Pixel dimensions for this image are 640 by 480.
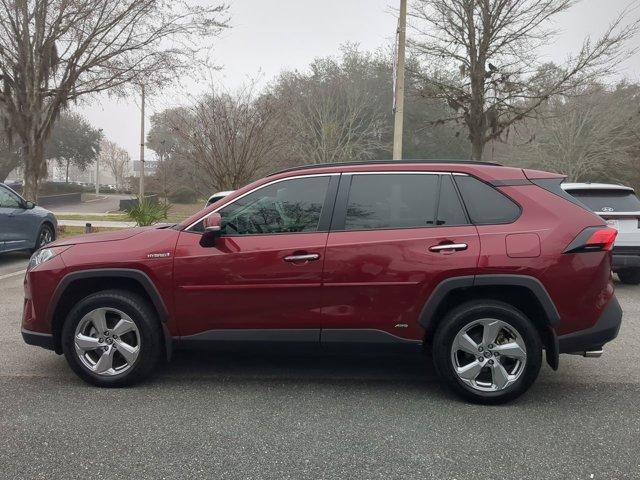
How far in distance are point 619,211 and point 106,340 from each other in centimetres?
727

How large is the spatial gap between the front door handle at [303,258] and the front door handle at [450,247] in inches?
32.2

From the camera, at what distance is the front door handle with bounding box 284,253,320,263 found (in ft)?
12.1

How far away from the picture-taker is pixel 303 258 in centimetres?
370

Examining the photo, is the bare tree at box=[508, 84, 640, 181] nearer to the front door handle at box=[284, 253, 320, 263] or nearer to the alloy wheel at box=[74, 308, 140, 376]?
the front door handle at box=[284, 253, 320, 263]

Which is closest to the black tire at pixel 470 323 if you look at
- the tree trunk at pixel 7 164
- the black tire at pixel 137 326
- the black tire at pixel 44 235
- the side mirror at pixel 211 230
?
the side mirror at pixel 211 230

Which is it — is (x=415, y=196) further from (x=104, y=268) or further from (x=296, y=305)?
(x=104, y=268)

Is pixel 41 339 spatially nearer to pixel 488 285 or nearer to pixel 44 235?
pixel 488 285

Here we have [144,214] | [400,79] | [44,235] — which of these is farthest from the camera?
[144,214]

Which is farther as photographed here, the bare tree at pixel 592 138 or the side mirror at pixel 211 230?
the bare tree at pixel 592 138

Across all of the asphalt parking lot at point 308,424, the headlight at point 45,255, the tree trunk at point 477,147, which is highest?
the tree trunk at point 477,147

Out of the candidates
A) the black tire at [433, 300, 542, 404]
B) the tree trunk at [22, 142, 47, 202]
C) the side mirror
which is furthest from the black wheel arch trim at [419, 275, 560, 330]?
the tree trunk at [22, 142, 47, 202]

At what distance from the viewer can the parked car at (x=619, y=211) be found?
762cm

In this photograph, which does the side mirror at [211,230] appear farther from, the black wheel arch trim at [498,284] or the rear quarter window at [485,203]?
the rear quarter window at [485,203]

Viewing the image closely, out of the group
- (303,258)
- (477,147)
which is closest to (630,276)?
(477,147)
